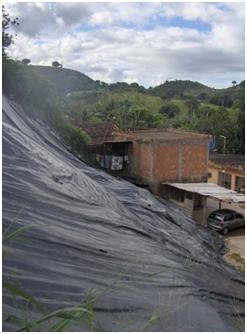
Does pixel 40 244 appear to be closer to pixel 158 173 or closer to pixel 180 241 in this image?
pixel 180 241

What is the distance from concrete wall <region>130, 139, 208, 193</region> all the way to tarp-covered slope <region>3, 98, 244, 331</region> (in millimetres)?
5890

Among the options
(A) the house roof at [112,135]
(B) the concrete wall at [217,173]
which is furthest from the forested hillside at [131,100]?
(B) the concrete wall at [217,173]

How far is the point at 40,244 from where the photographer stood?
4.80 ft

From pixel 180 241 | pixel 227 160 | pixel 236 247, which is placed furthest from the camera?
pixel 227 160

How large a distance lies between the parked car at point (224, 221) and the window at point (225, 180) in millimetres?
1967

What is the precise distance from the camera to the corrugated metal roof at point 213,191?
6918 millimetres

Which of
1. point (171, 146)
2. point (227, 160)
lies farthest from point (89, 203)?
point (227, 160)

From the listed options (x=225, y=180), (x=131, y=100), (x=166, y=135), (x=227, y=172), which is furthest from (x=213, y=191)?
(x=131, y=100)

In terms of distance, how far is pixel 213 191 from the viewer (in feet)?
25.4

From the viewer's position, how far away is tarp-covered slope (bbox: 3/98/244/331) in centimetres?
116

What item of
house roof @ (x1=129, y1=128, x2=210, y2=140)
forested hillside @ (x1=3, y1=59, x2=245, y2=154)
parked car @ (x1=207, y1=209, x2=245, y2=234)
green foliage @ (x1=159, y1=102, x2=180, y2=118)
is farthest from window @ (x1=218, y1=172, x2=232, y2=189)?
green foliage @ (x1=159, y1=102, x2=180, y2=118)

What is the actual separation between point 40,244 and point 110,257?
0.31m

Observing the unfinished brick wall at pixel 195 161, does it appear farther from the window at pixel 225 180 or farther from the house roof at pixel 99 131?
the house roof at pixel 99 131

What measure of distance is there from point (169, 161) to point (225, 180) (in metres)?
2.46
